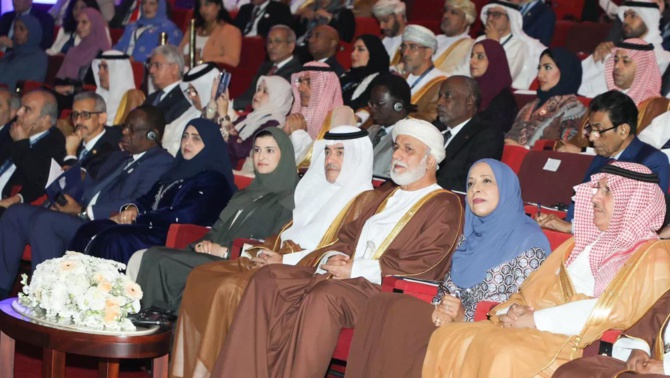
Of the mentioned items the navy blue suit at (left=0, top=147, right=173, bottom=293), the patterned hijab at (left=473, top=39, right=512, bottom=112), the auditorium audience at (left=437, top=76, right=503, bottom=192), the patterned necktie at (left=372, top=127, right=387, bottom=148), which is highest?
the patterned hijab at (left=473, top=39, right=512, bottom=112)

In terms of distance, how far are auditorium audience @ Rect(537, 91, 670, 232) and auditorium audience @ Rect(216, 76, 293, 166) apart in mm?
3005

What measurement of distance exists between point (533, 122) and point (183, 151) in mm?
2234

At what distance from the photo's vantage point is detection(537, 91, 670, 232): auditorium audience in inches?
217

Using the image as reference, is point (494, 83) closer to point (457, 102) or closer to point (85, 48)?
point (457, 102)

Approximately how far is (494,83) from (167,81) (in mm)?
2721

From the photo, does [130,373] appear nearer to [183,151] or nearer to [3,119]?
[183,151]

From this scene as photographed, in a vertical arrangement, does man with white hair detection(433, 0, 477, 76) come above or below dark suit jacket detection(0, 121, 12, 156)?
above

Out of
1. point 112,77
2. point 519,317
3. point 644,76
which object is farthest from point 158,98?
point 519,317

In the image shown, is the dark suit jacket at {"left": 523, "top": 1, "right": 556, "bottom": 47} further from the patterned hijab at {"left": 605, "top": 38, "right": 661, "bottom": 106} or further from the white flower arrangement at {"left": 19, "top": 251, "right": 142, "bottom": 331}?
the white flower arrangement at {"left": 19, "top": 251, "right": 142, "bottom": 331}

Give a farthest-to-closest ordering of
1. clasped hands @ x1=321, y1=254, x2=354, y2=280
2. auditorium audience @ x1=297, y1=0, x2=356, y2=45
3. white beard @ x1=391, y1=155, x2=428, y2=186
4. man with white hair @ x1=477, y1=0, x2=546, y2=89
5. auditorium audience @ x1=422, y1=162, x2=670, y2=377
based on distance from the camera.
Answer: auditorium audience @ x1=297, y1=0, x2=356, y2=45 < man with white hair @ x1=477, y1=0, x2=546, y2=89 < white beard @ x1=391, y1=155, x2=428, y2=186 < clasped hands @ x1=321, y1=254, x2=354, y2=280 < auditorium audience @ x1=422, y1=162, x2=670, y2=377

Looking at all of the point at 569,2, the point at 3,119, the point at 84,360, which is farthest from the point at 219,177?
the point at 569,2

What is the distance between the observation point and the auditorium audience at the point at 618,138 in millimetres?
5508

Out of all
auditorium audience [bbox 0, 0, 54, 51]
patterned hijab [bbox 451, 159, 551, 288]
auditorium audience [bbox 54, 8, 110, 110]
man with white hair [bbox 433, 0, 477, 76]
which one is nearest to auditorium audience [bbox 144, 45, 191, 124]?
auditorium audience [bbox 54, 8, 110, 110]

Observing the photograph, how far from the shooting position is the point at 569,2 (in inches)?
388
